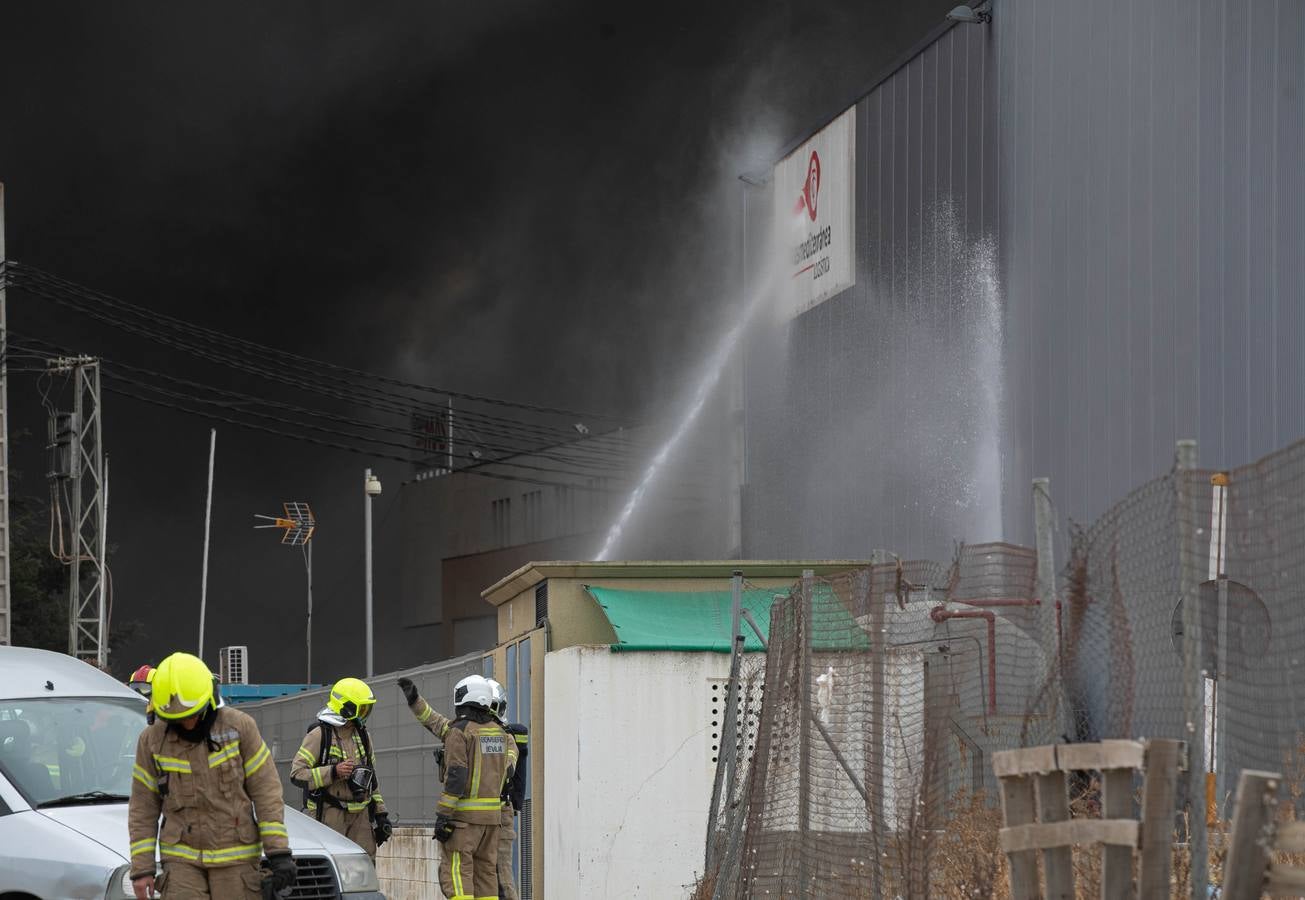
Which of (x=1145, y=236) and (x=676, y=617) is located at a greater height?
(x=1145, y=236)

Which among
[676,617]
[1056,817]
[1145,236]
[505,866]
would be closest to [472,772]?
[505,866]

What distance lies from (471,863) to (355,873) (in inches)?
→ 123

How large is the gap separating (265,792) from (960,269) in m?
17.9

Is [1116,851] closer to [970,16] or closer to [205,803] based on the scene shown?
[205,803]

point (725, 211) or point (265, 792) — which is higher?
point (725, 211)

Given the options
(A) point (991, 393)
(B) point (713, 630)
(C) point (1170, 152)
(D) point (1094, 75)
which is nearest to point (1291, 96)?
(C) point (1170, 152)

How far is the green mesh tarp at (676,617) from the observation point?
1456 cm

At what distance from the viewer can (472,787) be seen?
11.1 m

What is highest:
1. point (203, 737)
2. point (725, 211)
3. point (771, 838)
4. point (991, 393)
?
point (725, 211)

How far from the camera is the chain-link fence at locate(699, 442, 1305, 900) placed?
4.90 meters

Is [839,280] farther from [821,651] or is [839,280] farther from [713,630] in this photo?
[821,651]

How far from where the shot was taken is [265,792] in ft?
24.6

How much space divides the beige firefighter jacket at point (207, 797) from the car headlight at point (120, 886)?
23 centimetres

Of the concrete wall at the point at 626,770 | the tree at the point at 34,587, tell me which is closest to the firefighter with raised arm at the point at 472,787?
the concrete wall at the point at 626,770
